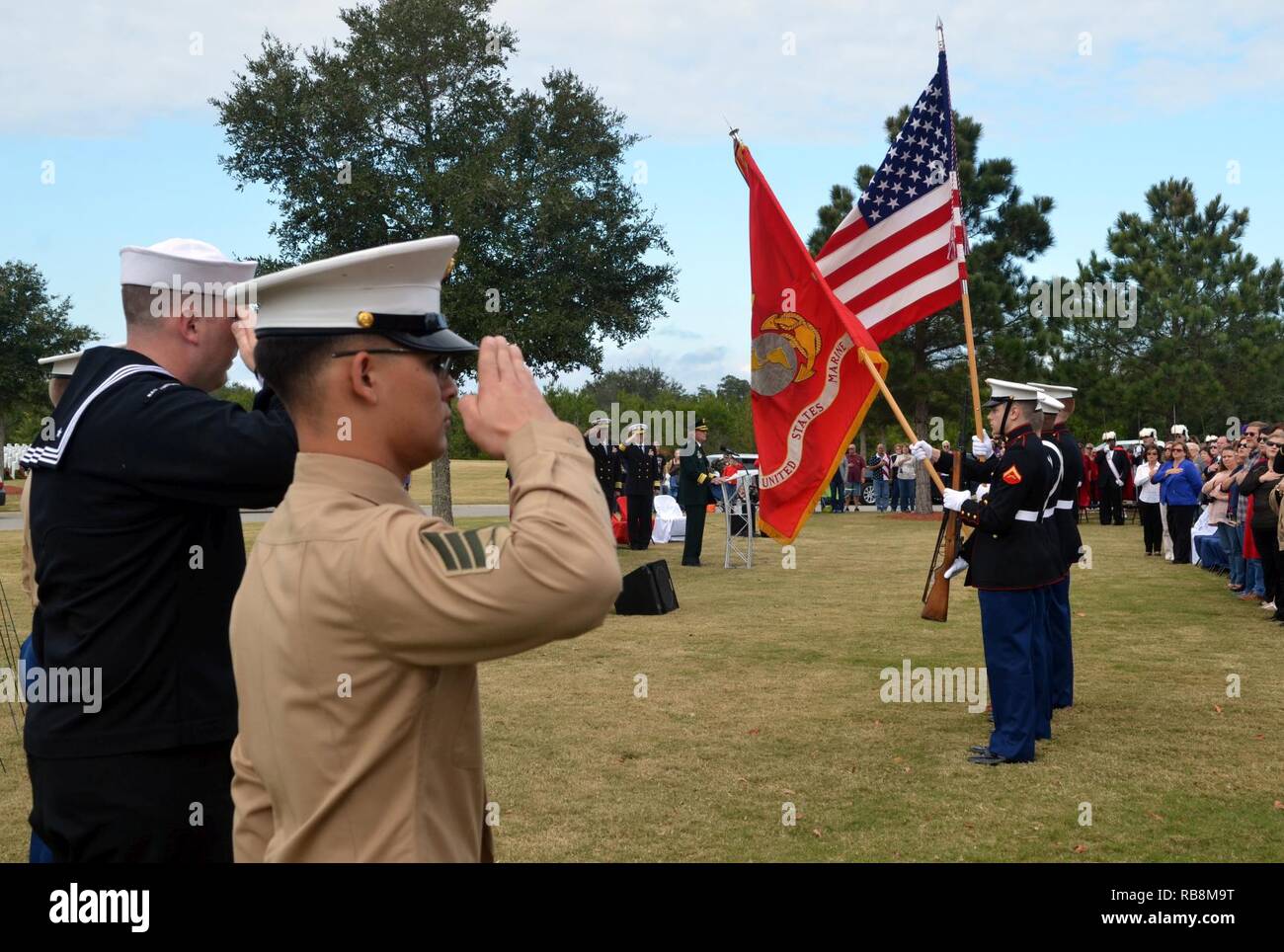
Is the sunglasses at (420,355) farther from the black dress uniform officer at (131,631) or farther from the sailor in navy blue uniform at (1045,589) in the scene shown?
the sailor in navy blue uniform at (1045,589)

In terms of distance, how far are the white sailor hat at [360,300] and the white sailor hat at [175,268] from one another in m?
1.14

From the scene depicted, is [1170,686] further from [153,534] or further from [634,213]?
[634,213]

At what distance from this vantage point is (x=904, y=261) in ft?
26.3

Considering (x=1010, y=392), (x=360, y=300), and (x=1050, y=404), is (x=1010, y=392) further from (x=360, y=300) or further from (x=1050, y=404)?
(x=360, y=300)

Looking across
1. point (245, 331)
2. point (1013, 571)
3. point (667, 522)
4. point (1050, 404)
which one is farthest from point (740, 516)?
point (245, 331)

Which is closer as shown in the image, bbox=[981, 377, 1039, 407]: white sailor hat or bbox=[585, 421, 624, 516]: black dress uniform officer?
bbox=[981, 377, 1039, 407]: white sailor hat

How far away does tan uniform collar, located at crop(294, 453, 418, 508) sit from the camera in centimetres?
184

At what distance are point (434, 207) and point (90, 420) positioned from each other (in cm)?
2425

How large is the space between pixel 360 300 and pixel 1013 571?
6163 millimetres

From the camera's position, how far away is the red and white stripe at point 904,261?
7898 mm

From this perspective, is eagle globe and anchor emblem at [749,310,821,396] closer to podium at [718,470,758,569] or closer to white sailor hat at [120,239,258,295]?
white sailor hat at [120,239,258,295]

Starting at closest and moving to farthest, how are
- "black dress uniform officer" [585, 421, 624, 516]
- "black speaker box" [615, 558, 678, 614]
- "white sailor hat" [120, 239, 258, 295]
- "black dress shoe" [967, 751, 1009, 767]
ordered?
1. "white sailor hat" [120, 239, 258, 295]
2. "black dress shoe" [967, 751, 1009, 767]
3. "black speaker box" [615, 558, 678, 614]
4. "black dress uniform officer" [585, 421, 624, 516]

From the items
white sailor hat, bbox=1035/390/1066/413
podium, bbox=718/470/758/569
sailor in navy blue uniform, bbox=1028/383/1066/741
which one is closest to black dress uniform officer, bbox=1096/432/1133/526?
podium, bbox=718/470/758/569

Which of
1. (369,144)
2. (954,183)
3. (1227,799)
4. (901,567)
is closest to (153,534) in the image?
(1227,799)
